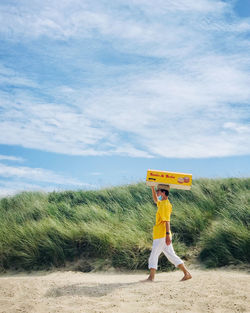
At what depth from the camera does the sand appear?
566 centimetres

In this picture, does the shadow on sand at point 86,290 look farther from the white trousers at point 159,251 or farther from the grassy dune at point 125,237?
the grassy dune at point 125,237

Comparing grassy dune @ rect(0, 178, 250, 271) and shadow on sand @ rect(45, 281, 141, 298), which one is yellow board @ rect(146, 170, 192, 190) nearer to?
shadow on sand @ rect(45, 281, 141, 298)

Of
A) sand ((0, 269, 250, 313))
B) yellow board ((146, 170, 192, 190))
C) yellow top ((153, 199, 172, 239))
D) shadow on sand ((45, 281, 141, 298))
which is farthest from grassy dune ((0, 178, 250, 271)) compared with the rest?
yellow board ((146, 170, 192, 190))

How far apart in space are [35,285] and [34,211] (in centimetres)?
612

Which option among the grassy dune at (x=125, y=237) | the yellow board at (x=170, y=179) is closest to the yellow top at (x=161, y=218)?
the yellow board at (x=170, y=179)

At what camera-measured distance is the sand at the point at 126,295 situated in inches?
223

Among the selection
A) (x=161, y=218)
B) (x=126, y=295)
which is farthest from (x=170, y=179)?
(x=126, y=295)

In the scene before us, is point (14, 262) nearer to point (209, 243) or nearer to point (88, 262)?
point (88, 262)

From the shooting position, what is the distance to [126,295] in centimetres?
627

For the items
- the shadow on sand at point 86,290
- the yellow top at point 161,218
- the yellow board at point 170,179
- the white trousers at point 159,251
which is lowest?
the shadow on sand at point 86,290

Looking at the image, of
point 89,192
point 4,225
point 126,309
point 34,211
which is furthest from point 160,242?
point 89,192

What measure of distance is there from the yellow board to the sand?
68.9 inches

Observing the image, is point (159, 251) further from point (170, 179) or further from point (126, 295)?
point (170, 179)

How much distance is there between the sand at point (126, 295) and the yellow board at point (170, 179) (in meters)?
1.75
